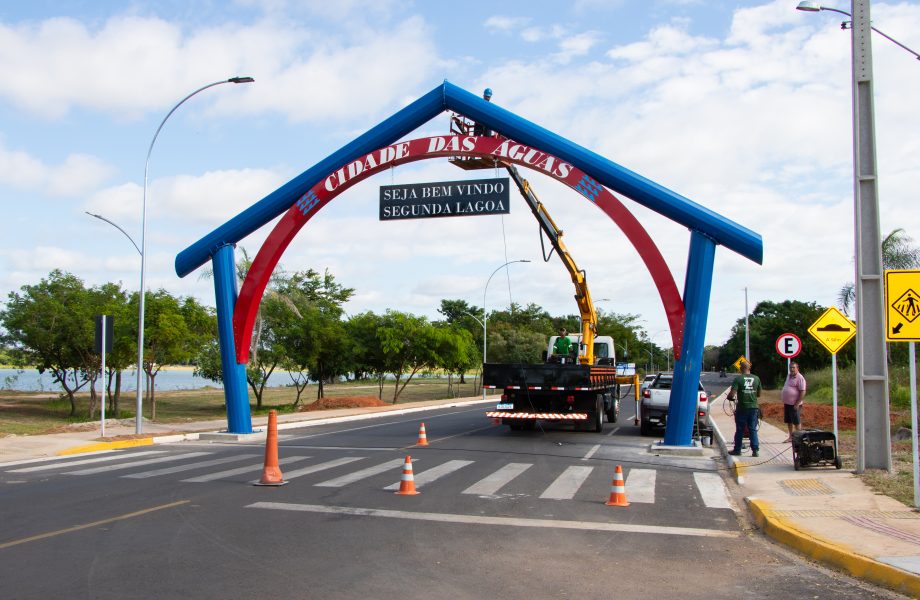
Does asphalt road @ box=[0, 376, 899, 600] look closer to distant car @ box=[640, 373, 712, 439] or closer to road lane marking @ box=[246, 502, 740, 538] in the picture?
road lane marking @ box=[246, 502, 740, 538]

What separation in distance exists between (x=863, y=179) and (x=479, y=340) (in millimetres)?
59169

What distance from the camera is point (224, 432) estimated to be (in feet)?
69.6

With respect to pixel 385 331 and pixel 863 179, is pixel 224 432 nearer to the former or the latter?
pixel 863 179

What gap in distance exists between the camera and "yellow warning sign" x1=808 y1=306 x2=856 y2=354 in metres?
16.2

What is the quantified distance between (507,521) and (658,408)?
43.3 ft

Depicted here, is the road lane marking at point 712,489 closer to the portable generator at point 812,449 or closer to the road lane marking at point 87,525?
the portable generator at point 812,449

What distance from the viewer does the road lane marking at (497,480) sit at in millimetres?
11641

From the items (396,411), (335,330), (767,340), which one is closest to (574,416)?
(396,411)

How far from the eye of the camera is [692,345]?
17.5 metres

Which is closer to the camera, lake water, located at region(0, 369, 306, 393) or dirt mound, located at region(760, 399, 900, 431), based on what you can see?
dirt mound, located at region(760, 399, 900, 431)

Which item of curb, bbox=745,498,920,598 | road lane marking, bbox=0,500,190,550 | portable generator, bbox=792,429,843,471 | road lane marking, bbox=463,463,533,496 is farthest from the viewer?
portable generator, bbox=792,429,843,471

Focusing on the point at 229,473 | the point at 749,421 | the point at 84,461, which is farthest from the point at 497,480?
the point at 84,461

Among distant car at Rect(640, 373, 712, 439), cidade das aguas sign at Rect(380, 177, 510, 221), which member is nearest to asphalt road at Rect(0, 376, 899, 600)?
distant car at Rect(640, 373, 712, 439)

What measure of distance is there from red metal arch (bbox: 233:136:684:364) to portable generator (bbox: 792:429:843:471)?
4.69 metres
